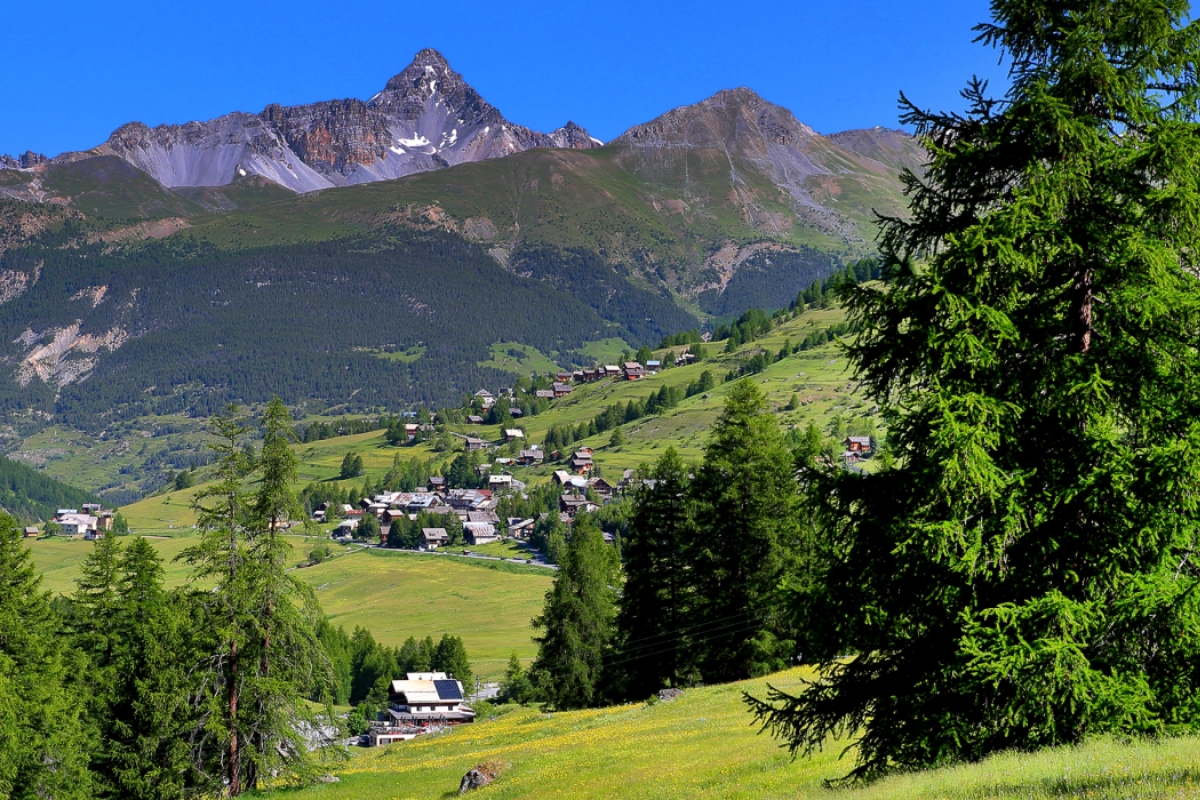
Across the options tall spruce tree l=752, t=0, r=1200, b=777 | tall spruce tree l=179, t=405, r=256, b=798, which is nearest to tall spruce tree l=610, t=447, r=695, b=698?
tall spruce tree l=179, t=405, r=256, b=798

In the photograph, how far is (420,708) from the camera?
395 ft

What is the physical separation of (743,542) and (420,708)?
79.1 m

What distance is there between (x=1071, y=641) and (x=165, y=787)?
4274cm

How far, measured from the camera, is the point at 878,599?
1680 cm

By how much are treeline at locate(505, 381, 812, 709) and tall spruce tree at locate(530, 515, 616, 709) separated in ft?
11.6

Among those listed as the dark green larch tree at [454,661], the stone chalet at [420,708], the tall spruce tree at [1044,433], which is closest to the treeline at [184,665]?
the tall spruce tree at [1044,433]

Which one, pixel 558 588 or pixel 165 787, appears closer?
pixel 165 787

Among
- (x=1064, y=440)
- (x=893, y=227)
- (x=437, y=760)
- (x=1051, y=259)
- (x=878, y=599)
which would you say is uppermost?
(x=893, y=227)

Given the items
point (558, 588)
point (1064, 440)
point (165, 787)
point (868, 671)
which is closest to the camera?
point (1064, 440)

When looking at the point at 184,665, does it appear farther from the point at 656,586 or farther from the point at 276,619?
the point at 656,586

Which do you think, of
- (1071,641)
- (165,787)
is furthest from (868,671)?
(165,787)

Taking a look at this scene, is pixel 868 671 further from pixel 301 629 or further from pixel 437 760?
pixel 437 760

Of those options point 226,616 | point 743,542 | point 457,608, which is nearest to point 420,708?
point 457,608

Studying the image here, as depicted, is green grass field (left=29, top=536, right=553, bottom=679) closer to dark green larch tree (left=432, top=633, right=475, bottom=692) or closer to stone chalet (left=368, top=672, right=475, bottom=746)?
dark green larch tree (left=432, top=633, right=475, bottom=692)
